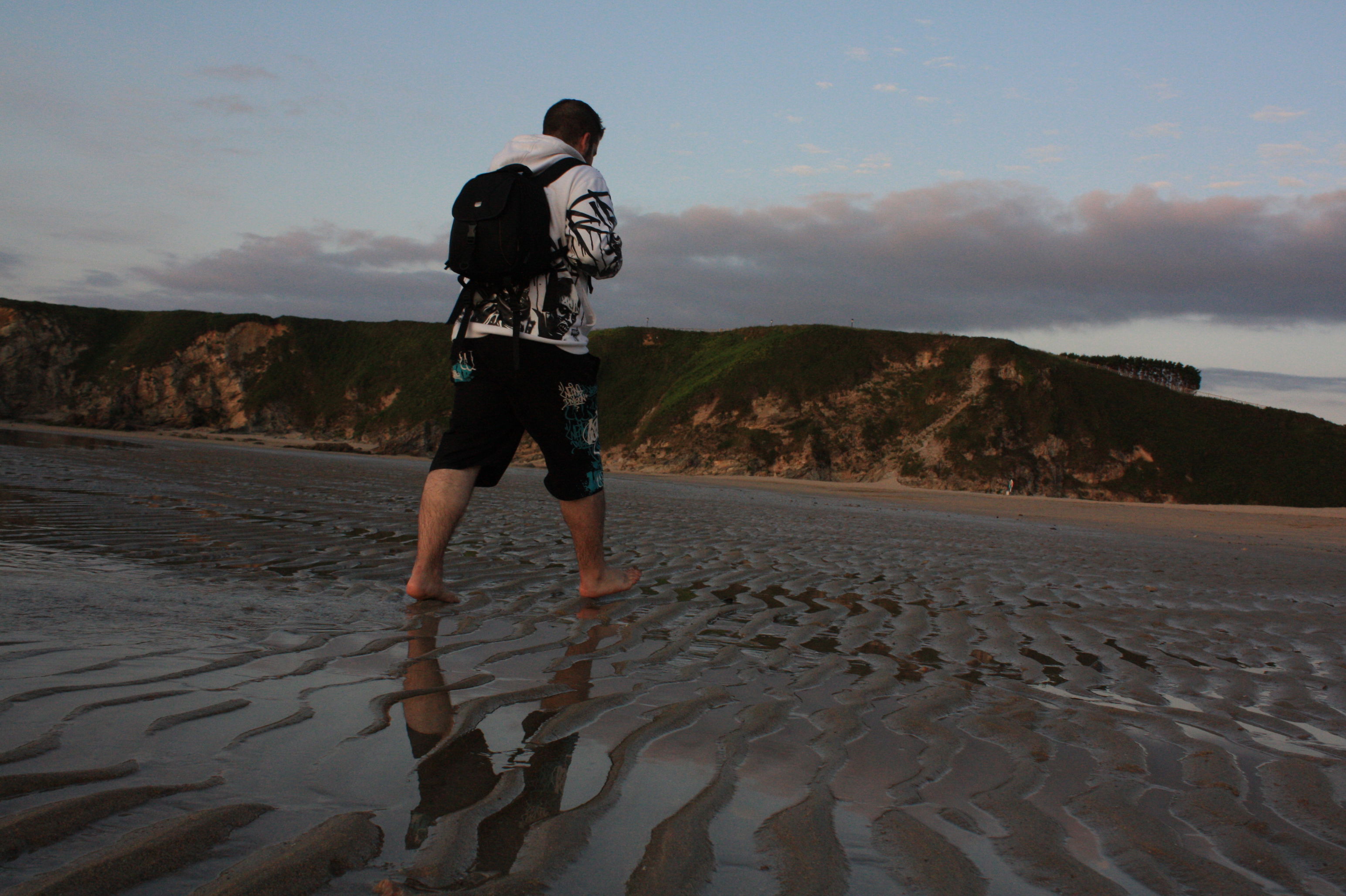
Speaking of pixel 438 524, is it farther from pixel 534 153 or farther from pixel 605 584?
pixel 534 153

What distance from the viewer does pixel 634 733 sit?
2.06m

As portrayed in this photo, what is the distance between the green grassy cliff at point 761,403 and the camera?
36.5m

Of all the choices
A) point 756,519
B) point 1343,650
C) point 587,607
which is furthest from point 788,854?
point 756,519

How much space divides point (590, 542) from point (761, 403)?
38888mm

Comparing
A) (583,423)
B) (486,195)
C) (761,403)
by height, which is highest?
(761,403)

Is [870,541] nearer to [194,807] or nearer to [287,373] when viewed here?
[194,807]

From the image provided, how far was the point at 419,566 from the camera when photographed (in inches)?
141

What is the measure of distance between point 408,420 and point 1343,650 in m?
50.7

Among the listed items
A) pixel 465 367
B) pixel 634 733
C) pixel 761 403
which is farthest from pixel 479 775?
pixel 761 403

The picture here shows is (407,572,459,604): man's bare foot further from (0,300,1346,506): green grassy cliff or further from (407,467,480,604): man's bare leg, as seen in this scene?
(0,300,1346,506): green grassy cliff

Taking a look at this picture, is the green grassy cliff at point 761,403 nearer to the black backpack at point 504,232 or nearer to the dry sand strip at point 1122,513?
the dry sand strip at point 1122,513

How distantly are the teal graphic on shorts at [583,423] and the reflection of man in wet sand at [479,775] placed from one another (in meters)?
1.37

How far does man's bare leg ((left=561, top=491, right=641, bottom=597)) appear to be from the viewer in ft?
12.5

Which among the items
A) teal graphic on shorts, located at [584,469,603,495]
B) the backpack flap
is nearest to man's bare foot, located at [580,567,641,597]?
teal graphic on shorts, located at [584,469,603,495]
